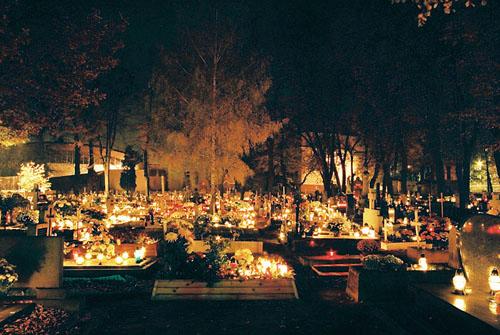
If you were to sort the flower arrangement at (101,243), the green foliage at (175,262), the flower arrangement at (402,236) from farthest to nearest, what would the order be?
1. the flower arrangement at (402,236)
2. the flower arrangement at (101,243)
3. the green foliage at (175,262)

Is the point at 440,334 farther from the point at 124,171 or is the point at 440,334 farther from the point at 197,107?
the point at 124,171

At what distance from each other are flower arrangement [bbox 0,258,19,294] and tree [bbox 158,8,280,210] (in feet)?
63.1

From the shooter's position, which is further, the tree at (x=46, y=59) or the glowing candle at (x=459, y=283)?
the tree at (x=46, y=59)

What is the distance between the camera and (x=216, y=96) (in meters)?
29.6

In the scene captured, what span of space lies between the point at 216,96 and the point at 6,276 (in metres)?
21.7

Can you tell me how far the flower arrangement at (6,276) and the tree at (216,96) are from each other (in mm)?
19228

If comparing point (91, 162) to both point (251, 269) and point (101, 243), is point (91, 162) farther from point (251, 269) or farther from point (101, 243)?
point (251, 269)

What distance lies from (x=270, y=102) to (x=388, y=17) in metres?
12.5

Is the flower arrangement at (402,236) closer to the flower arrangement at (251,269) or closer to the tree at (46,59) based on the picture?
the flower arrangement at (251,269)

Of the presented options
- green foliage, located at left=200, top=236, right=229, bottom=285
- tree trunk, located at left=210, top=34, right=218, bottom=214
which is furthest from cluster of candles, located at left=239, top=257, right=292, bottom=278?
tree trunk, located at left=210, top=34, right=218, bottom=214

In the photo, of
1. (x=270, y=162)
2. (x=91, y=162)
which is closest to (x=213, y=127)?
(x=270, y=162)

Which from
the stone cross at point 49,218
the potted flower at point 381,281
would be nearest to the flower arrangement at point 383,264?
the potted flower at point 381,281

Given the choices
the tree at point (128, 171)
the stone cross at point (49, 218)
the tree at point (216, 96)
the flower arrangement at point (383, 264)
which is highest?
the tree at point (216, 96)

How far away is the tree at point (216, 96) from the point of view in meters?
28.9
